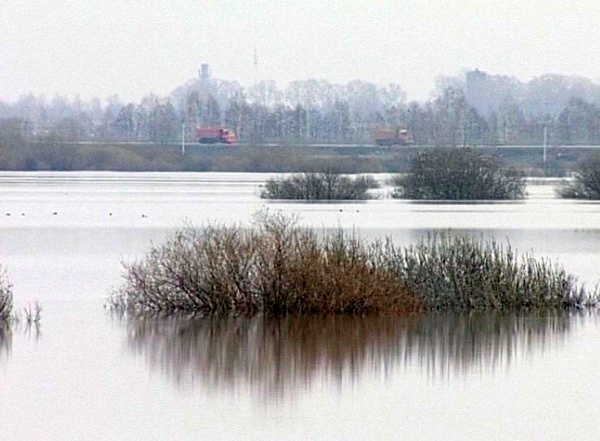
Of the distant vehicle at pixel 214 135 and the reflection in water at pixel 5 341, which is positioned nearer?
the reflection in water at pixel 5 341

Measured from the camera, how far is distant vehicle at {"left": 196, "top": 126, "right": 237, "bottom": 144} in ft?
410

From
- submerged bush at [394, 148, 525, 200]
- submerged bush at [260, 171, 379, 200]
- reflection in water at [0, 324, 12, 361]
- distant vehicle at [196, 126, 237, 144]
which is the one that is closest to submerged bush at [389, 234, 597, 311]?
reflection in water at [0, 324, 12, 361]

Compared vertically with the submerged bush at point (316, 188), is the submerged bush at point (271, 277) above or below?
above

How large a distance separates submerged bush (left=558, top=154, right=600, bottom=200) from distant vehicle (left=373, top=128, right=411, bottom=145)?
4873 centimetres

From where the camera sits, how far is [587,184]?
226 feet

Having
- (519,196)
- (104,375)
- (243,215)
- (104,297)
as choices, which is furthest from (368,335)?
(519,196)

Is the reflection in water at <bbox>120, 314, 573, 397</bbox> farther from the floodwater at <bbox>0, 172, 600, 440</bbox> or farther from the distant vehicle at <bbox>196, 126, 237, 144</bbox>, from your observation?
the distant vehicle at <bbox>196, 126, 237, 144</bbox>

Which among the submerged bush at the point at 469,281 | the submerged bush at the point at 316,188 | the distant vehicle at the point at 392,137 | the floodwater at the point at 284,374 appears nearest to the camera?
the floodwater at the point at 284,374

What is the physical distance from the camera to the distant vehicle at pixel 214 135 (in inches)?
4924

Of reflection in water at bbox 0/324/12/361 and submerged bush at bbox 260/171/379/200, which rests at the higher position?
reflection in water at bbox 0/324/12/361

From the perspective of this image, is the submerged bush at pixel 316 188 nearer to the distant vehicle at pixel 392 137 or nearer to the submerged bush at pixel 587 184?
the submerged bush at pixel 587 184

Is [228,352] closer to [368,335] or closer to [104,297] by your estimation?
[368,335]

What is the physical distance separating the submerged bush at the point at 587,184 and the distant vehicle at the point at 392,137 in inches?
1919

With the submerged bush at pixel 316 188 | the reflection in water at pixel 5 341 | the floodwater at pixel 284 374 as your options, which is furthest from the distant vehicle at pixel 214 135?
the reflection in water at pixel 5 341
